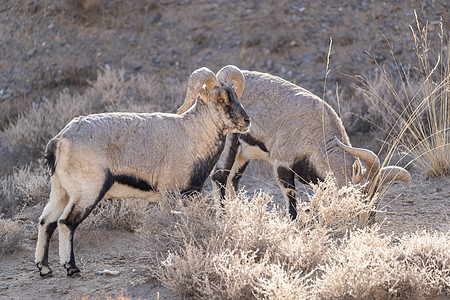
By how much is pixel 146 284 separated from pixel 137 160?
1285 mm

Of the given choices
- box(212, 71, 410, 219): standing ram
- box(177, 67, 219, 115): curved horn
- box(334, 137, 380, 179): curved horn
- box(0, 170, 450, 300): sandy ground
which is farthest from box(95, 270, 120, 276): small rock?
box(334, 137, 380, 179): curved horn

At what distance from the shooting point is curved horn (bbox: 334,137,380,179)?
7012 millimetres

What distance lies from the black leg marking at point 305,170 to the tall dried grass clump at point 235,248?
1117 millimetres

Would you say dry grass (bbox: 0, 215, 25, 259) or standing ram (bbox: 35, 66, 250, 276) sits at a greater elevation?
standing ram (bbox: 35, 66, 250, 276)

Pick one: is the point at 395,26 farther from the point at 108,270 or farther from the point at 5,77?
the point at 108,270

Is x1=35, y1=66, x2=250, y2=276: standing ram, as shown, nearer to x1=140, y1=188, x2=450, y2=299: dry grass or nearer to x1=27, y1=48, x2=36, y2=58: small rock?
x1=140, y1=188, x2=450, y2=299: dry grass

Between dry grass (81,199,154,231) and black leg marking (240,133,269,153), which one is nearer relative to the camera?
dry grass (81,199,154,231)

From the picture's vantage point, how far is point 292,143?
26.5ft

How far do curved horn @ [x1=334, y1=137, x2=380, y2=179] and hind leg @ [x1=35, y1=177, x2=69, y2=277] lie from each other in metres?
3.16

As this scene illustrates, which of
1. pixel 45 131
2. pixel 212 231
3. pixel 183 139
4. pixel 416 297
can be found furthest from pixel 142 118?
pixel 45 131

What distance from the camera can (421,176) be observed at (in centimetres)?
978

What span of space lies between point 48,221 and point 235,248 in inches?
86.5

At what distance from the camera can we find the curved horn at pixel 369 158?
23.0ft

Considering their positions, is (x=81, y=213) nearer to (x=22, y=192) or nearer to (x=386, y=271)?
(x=386, y=271)
